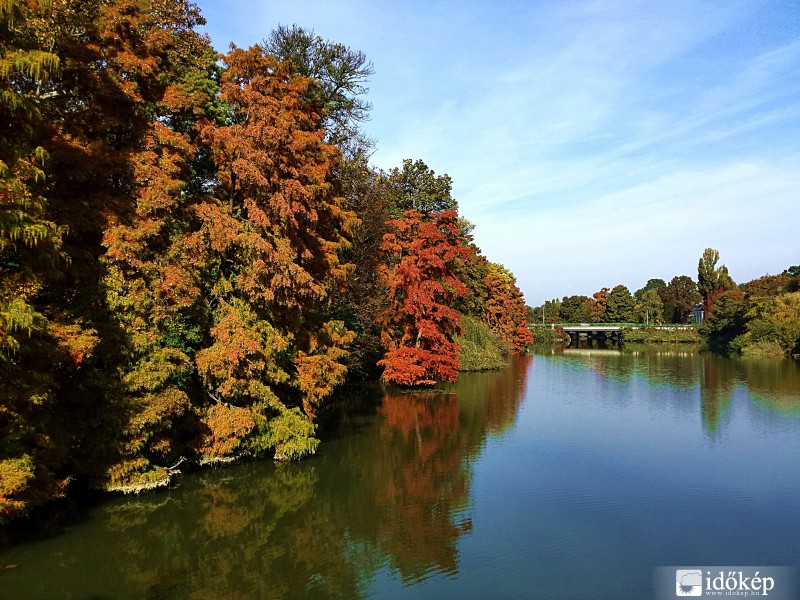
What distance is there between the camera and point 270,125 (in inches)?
518

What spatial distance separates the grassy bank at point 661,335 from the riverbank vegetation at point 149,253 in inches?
2558

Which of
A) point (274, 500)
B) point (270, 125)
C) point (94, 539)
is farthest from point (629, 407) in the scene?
point (94, 539)

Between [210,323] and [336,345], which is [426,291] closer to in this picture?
[336,345]

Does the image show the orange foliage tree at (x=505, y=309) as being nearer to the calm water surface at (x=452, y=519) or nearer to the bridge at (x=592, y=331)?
the bridge at (x=592, y=331)

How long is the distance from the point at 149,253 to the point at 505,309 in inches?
1775

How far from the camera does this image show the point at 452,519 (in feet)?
34.0

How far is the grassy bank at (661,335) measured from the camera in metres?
68.6

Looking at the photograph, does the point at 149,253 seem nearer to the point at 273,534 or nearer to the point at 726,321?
the point at 273,534

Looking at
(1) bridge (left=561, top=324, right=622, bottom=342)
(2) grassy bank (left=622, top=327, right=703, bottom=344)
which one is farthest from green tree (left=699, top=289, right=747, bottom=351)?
(1) bridge (left=561, top=324, right=622, bottom=342)

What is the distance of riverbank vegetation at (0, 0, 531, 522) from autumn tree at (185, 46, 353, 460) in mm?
54

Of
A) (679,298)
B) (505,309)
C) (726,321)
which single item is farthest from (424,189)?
(679,298)

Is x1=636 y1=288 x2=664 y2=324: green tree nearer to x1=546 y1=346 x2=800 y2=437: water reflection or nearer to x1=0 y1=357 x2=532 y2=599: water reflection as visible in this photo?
x1=546 y1=346 x2=800 y2=437: water reflection

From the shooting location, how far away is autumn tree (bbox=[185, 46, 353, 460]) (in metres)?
12.4

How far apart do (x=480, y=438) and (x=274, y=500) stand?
7.73m
